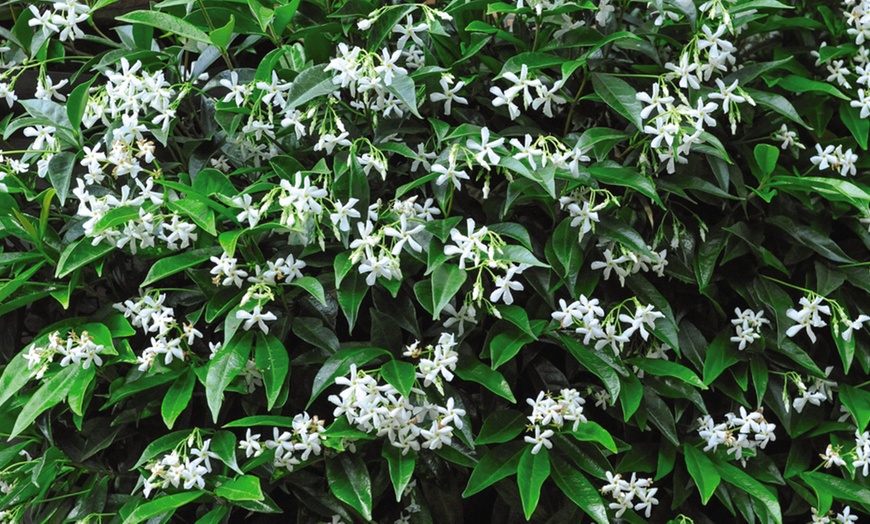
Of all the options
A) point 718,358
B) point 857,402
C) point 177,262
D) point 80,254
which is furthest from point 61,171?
point 857,402

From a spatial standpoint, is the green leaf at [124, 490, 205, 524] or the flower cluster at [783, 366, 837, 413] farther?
the flower cluster at [783, 366, 837, 413]

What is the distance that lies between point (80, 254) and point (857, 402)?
52.7 inches

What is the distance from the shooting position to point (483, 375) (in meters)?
1.34

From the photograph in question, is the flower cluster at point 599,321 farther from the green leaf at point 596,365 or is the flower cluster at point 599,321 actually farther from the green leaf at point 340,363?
the green leaf at point 340,363

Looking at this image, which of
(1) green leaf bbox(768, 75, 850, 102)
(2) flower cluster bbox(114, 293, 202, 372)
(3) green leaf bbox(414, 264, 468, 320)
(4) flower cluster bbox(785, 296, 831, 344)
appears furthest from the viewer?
(1) green leaf bbox(768, 75, 850, 102)

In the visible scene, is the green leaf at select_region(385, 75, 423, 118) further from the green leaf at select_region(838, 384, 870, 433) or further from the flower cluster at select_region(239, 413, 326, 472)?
the green leaf at select_region(838, 384, 870, 433)

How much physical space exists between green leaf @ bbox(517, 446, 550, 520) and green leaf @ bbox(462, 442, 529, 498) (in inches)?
0.6

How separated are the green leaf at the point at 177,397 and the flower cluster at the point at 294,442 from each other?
4.5 inches

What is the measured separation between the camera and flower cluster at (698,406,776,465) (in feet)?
4.63

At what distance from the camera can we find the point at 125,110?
149cm

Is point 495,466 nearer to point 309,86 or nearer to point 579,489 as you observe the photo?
point 579,489

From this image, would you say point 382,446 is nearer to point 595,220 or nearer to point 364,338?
point 364,338

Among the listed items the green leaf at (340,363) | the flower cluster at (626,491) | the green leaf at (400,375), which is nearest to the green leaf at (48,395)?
the green leaf at (340,363)

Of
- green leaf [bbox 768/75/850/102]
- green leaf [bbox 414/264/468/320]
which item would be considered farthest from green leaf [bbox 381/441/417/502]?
green leaf [bbox 768/75/850/102]
